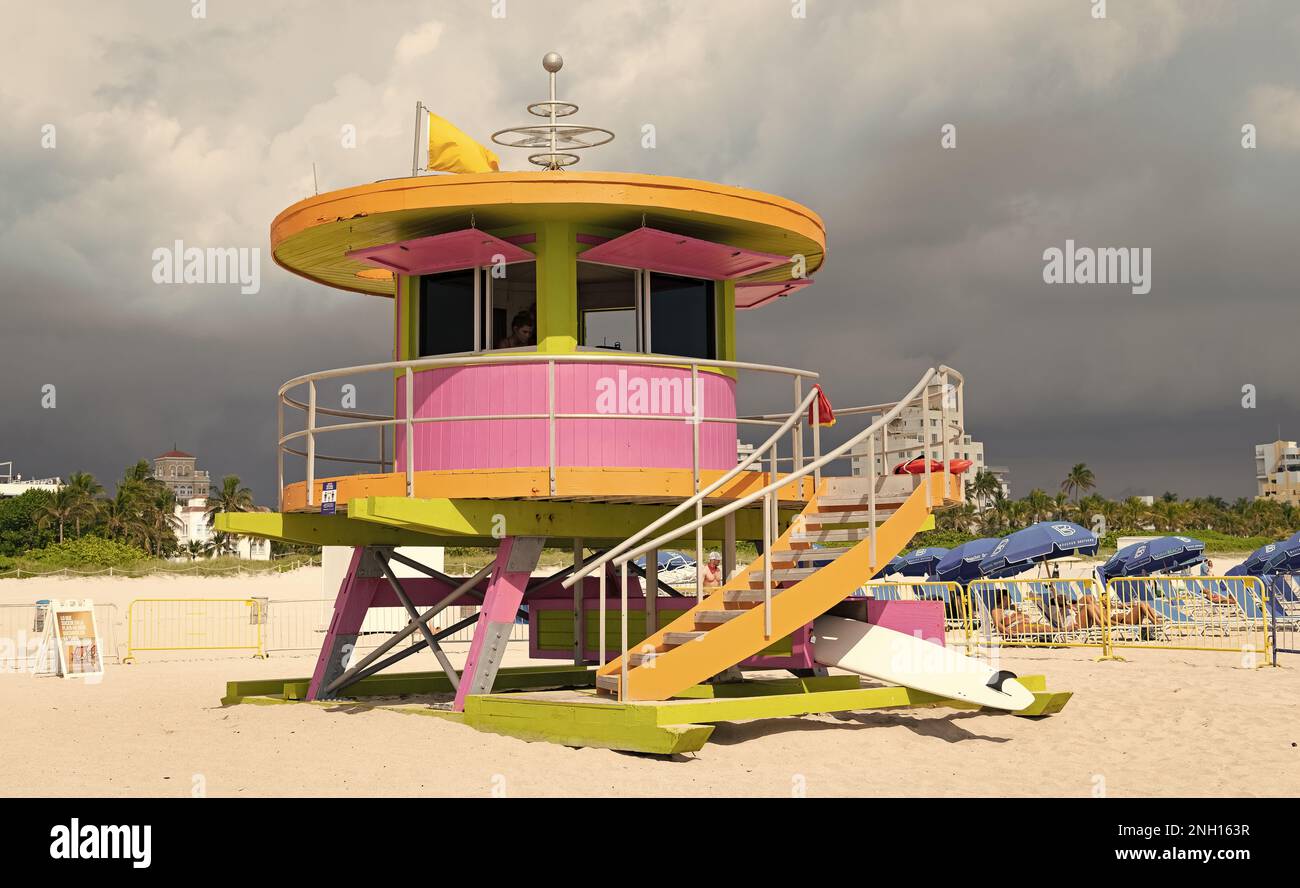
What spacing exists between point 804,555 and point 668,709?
241cm

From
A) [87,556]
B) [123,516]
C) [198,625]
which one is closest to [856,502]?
[198,625]

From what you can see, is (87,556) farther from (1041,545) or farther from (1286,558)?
(1286,558)

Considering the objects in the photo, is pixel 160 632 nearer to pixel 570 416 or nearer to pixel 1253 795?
pixel 570 416

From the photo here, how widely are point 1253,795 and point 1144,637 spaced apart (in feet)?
62.2

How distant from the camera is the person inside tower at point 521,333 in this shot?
48.6ft

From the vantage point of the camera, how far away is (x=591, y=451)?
1412 centimetres

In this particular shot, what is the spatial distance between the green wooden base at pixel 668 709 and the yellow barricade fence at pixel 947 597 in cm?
652

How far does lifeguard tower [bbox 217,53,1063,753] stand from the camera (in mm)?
12781

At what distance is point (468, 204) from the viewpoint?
13.9 metres

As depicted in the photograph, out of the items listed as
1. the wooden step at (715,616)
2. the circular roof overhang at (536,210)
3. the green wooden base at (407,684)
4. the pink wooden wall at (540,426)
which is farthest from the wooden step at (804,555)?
the green wooden base at (407,684)

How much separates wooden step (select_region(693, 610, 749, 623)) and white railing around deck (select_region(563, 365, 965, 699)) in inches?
7.5

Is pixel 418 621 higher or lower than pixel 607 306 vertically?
lower

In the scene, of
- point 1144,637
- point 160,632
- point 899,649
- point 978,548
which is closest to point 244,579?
point 160,632

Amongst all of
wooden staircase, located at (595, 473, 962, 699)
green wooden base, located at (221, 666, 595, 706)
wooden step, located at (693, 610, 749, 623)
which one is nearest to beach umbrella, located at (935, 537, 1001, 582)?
green wooden base, located at (221, 666, 595, 706)
